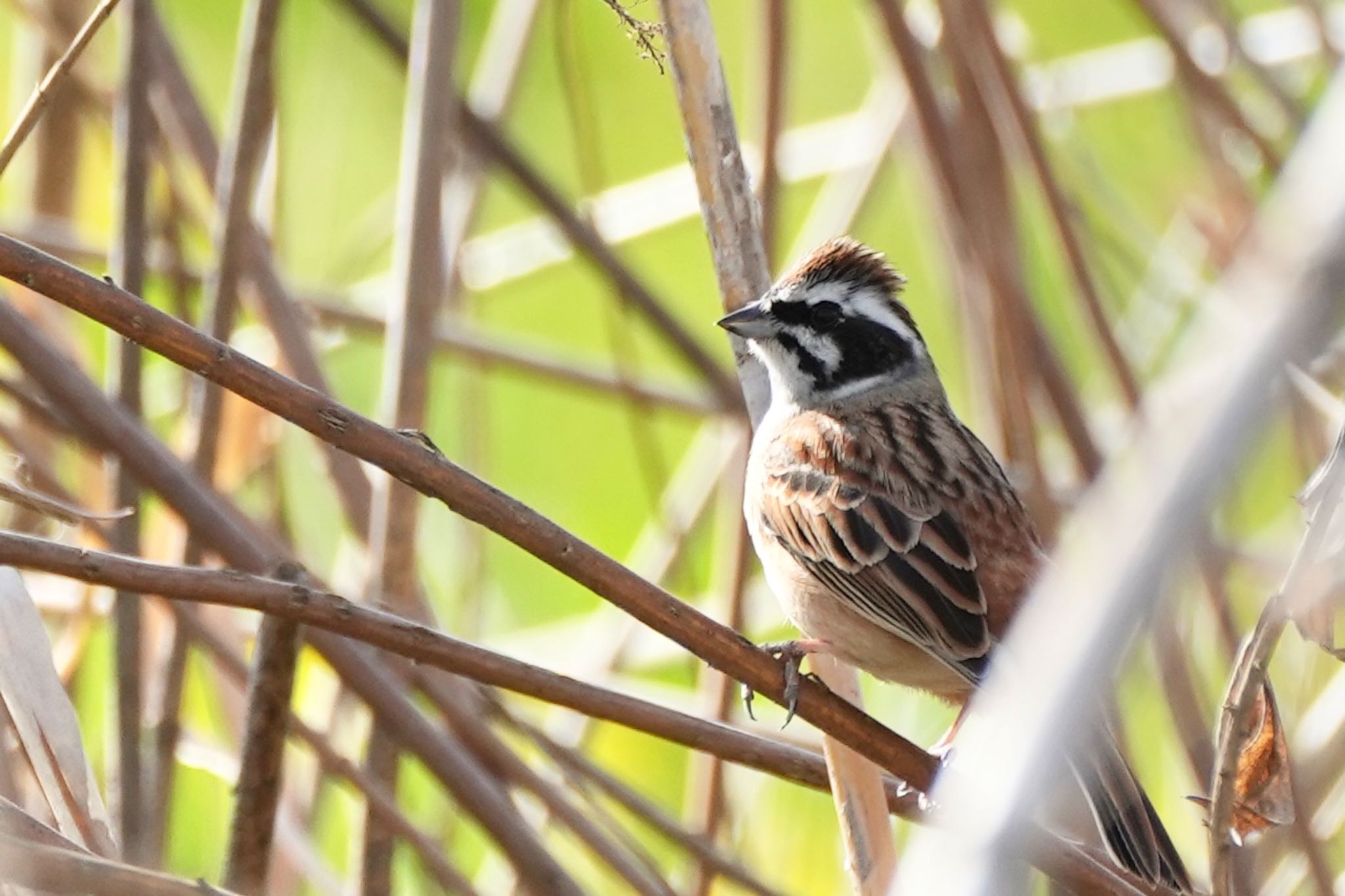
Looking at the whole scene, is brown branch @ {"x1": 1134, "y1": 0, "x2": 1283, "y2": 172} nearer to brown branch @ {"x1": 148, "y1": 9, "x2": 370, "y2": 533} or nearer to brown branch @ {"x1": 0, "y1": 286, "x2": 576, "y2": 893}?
brown branch @ {"x1": 148, "y1": 9, "x2": 370, "y2": 533}

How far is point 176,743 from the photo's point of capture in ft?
10.6

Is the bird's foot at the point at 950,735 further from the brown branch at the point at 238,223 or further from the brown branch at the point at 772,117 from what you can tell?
the brown branch at the point at 238,223

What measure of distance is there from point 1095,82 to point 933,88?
108cm

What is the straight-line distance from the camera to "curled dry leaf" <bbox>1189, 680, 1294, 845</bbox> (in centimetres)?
231

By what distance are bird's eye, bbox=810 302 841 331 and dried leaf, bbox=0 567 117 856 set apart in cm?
169

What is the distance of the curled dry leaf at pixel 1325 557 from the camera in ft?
6.06

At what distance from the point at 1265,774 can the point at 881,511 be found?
999 millimetres

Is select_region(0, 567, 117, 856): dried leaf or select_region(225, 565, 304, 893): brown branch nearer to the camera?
select_region(0, 567, 117, 856): dried leaf

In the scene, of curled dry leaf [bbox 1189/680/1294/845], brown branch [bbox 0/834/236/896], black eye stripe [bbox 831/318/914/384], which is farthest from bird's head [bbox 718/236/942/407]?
brown branch [bbox 0/834/236/896]

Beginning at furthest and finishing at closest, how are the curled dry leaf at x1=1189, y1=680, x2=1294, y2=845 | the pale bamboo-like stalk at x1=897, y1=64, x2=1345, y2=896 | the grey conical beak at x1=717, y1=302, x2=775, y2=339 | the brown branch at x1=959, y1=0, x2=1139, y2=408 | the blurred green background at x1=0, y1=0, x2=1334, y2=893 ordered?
the blurred green background at x1=0, y1=0, x2=1334, y2=893
the brown branch at x1=959, y1=0, x2=1139, y2=408
the grey conical beak at x1=717, y1=302, x2=775, y2=339
the curled dry leaf at x1=1189, y1=680, x2=1294, y2=845
the pale bamboo-like stalk at x1=897, y1=64, x2=1345, y2=896

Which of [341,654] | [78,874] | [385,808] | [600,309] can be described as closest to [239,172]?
[341,654]

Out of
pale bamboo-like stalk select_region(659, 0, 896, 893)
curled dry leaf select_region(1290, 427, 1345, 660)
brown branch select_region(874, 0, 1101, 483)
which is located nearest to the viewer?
curled dry leaf select_region(1290, 427, 1345, 660)

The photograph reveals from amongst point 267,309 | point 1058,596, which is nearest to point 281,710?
point 267,309

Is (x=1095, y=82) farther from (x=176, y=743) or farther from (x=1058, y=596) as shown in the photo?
(x=1058, y=596)
